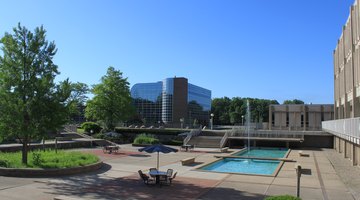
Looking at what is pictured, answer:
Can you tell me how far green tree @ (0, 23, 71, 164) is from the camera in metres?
19.6

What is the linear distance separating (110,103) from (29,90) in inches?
1452

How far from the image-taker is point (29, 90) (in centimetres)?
2002

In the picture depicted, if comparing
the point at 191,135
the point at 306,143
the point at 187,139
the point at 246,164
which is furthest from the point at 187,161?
the point at 306,143

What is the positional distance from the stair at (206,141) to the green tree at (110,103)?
15385mm

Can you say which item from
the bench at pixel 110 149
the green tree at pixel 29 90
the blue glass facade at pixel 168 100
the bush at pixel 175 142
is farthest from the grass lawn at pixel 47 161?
the blue glass facade at pixel 168 100

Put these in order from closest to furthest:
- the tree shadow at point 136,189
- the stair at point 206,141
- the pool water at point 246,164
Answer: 1. the tree shadow at point 136,189
2. the pool water at point 246,164
3. the stair at point 206,141

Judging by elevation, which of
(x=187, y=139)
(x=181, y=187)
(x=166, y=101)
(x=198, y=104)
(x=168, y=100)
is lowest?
(x=181, y=187)

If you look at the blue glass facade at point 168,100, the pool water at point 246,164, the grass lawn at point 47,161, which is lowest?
the pool water at point 246,164

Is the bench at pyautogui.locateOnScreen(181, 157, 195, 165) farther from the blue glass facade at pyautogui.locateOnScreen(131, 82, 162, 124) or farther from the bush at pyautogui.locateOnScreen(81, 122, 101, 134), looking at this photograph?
the blue glass facade at pyautogui.locateOnScreen(131, 82, 162, 124)

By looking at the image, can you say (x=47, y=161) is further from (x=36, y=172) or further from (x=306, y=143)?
(x=306, y=143)

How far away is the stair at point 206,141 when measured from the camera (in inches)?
1754

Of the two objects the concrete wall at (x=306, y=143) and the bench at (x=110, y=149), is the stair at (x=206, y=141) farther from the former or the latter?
the bench at (x=110, y=149)

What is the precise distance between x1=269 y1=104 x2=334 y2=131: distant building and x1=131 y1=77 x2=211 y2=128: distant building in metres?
36.8

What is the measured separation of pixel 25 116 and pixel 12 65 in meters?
3.10
